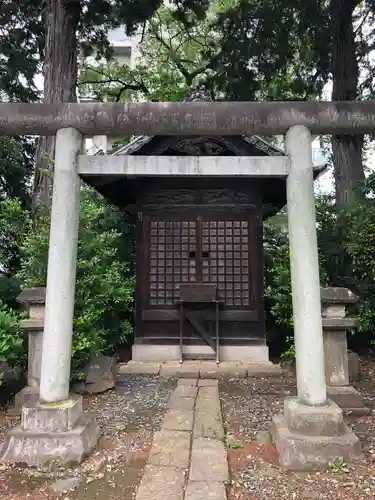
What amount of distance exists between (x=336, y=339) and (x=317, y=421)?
5.54ft

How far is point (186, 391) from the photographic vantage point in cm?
595

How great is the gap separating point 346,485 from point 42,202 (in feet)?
21.6

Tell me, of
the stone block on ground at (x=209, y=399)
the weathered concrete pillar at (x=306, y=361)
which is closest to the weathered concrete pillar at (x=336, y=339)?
the weathered concrete pillar at (x=306, y=361)

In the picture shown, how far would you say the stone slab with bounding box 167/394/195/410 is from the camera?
204 inches

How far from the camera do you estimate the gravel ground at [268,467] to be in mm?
3240

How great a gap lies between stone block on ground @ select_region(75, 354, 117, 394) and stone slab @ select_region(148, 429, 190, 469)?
1.96m

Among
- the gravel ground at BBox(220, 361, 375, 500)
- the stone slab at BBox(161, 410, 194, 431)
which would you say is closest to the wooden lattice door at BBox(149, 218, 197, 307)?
the gravel ground at BBox(220, 361, 375, 500)

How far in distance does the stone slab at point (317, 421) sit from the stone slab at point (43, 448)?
6.86 ft

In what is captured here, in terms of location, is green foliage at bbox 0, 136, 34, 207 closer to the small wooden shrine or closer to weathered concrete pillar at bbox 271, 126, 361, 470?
the small wooden shrine

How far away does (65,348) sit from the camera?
13.2 feet

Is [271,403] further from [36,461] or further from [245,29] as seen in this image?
[245,29]

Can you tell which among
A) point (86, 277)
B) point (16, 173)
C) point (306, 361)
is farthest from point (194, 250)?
point (16, 173)

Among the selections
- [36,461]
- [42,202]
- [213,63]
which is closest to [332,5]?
[213,63]

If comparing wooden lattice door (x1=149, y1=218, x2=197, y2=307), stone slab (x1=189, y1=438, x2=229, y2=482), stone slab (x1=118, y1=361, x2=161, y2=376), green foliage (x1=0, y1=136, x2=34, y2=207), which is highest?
green foliage (x1=0, y1=136, x2=34, y2=207)
